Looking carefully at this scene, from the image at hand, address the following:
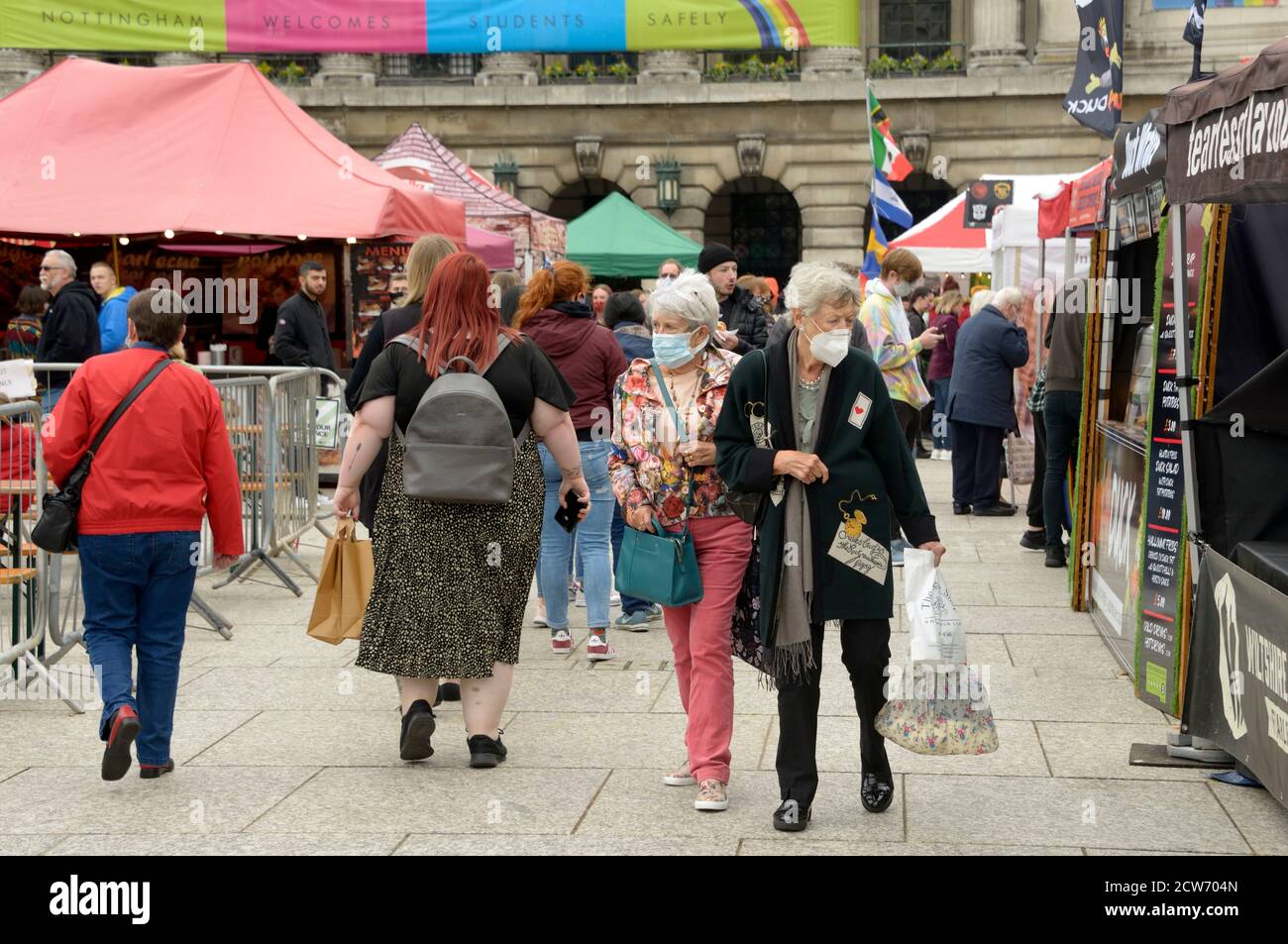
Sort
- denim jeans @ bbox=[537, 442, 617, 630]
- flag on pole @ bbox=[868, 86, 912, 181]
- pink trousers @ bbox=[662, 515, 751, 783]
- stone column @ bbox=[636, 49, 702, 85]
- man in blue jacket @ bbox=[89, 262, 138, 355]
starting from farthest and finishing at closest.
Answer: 1. stone column @ bbox=[636, 49, 702, 85]
2. flag on pole @ bbox=[868, 86, 912, 181]
3. man in blue jacket @ bbox=[89, 262, 138, 355]
4. denim jeans @ bbox=[537, 442, 617, 630]
5. pink trousers @ bbox=[662, 515, 751, 783]

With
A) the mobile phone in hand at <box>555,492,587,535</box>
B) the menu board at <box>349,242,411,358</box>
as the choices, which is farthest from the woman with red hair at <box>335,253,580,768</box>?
the menu board at <box>349,242,411,358</box>

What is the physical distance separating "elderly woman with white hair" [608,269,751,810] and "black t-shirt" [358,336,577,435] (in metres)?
0.38

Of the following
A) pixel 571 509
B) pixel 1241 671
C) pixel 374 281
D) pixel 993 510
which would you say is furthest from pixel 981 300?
pixel 1241 671

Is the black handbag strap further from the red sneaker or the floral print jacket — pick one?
the floral print jacket

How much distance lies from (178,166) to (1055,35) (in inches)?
920

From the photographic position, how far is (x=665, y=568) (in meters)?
5.38

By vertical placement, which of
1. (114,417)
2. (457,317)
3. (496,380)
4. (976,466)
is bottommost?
(976,466)

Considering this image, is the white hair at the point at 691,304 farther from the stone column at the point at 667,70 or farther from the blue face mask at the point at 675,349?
the stone column at the point at 667,70

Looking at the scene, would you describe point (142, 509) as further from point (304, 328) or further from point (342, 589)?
point (304, 328)

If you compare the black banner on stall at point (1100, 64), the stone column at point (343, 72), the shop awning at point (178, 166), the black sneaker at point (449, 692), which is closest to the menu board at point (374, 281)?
the shop awning at point (178, 166)

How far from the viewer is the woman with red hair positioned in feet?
19.1

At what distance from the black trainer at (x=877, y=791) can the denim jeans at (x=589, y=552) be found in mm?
2853

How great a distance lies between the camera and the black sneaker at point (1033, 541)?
11.6 m

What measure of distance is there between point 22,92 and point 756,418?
11.1 meters
